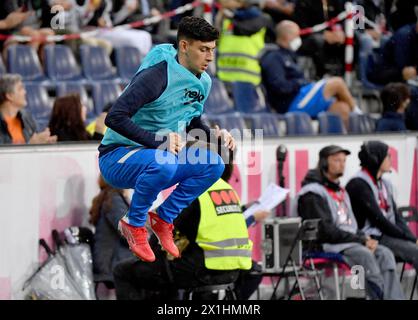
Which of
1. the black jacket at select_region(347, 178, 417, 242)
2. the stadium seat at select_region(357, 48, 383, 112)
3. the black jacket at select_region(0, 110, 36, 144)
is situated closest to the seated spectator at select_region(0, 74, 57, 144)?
the black jacket at select_region(0, 110, 36, 144)

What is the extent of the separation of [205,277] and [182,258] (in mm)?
226

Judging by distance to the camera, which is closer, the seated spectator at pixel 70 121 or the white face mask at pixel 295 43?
the seated spectator at pixel 70 121

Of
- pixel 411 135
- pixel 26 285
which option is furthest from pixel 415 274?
pixel 26 285

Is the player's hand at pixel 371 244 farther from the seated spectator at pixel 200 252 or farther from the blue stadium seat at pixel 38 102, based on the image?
the blue stadium seat at pixel 38 102

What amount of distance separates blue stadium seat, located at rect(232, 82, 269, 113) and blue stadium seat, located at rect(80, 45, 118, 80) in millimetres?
1337

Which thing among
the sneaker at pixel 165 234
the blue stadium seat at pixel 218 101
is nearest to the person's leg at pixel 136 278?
the sneaker at pixel 165 234

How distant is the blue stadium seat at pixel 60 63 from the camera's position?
42.8 ft

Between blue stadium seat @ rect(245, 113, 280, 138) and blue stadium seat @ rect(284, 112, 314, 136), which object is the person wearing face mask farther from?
blue stadium seat @ rect(245, 113, 280, 138)

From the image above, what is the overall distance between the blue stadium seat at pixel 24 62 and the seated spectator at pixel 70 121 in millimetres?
2192

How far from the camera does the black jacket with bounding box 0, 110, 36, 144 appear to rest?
1066cm

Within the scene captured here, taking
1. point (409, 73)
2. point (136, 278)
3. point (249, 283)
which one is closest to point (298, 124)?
point (409, 73)
